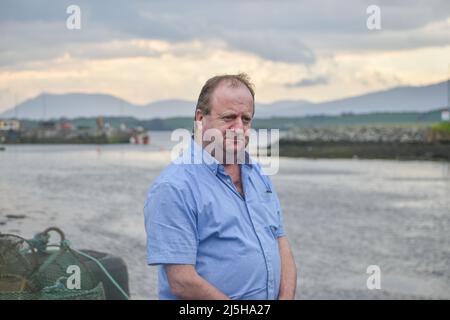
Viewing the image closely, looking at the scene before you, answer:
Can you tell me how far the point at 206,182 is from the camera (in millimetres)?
3021

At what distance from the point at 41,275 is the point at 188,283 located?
7.82 feet

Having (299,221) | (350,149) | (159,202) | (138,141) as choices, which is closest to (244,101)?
(159,202)

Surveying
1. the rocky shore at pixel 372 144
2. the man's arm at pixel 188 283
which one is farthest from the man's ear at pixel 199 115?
the rocky shore at pixel 372 144

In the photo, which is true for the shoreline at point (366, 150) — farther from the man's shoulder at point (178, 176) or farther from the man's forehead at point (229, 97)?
the man's shoulder at point (178, 176)

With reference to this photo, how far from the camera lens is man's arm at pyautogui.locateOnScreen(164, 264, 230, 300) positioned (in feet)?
9.59

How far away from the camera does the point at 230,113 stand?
309cm

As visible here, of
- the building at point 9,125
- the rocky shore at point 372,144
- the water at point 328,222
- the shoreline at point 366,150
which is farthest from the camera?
the building at point 9,125

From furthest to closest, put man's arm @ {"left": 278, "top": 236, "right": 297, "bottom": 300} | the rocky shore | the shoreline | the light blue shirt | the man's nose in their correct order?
the rocky shore → the shoreline → man's arm @ {"left": 278, "top": 236, "right": 297, "bottom": 300} → the man's nose → the light blue shirt

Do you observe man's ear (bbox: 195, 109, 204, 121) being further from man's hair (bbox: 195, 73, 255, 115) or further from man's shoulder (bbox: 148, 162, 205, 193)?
man's shoulder (bbox: 148, 162, 205, 193)

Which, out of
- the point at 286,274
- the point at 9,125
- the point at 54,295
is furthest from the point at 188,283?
the point at 9,125

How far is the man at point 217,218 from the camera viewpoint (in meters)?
2.91

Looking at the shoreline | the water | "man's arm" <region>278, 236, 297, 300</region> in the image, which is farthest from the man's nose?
the shoreline

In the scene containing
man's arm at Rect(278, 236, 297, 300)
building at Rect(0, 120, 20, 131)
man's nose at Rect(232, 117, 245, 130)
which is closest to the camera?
man's nose at Rect(232, 117, 245, 130)

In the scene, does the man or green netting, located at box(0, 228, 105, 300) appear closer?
the man
